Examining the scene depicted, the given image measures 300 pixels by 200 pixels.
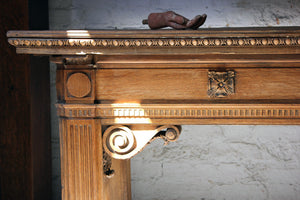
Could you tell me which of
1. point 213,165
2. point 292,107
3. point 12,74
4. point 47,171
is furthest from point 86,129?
point 213,165

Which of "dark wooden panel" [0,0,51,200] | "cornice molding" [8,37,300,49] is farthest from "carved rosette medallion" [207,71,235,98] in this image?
"dark wooden panel" [0,0,51,200]

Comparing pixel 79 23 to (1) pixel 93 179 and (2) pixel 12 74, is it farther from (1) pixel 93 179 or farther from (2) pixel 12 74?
(1) pixel 93 179

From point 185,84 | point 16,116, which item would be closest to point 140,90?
point 185,84

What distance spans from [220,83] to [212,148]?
941mm

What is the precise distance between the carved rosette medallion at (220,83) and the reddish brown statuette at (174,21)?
17cm

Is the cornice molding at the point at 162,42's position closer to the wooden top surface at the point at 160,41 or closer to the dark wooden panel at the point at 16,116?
the wooden top surface at the point at 160,41

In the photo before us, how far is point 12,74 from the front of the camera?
1.47 meters

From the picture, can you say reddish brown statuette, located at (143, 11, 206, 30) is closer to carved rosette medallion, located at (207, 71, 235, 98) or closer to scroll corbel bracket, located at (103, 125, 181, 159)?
carved rosette medallion, located at (207, 71, 235, 98)

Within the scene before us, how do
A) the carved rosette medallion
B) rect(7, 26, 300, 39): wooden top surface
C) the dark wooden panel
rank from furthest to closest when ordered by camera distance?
1. the dark wooden panel
2. the carved rosette medallion
3. rect(7, 26, 300, 39): wooden top surface

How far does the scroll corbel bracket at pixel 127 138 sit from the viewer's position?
37.5 inches

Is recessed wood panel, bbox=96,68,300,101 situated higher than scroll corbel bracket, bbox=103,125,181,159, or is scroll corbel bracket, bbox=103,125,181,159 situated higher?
recessed wood panel, bbox=96,68,300,101

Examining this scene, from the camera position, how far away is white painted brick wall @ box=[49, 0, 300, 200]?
1694 mm

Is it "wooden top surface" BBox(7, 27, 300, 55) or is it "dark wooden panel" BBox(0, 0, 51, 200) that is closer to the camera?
"wooden top surface" BBox(7, 27, 300, 55)

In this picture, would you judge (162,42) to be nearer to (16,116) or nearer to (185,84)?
(185,84)
